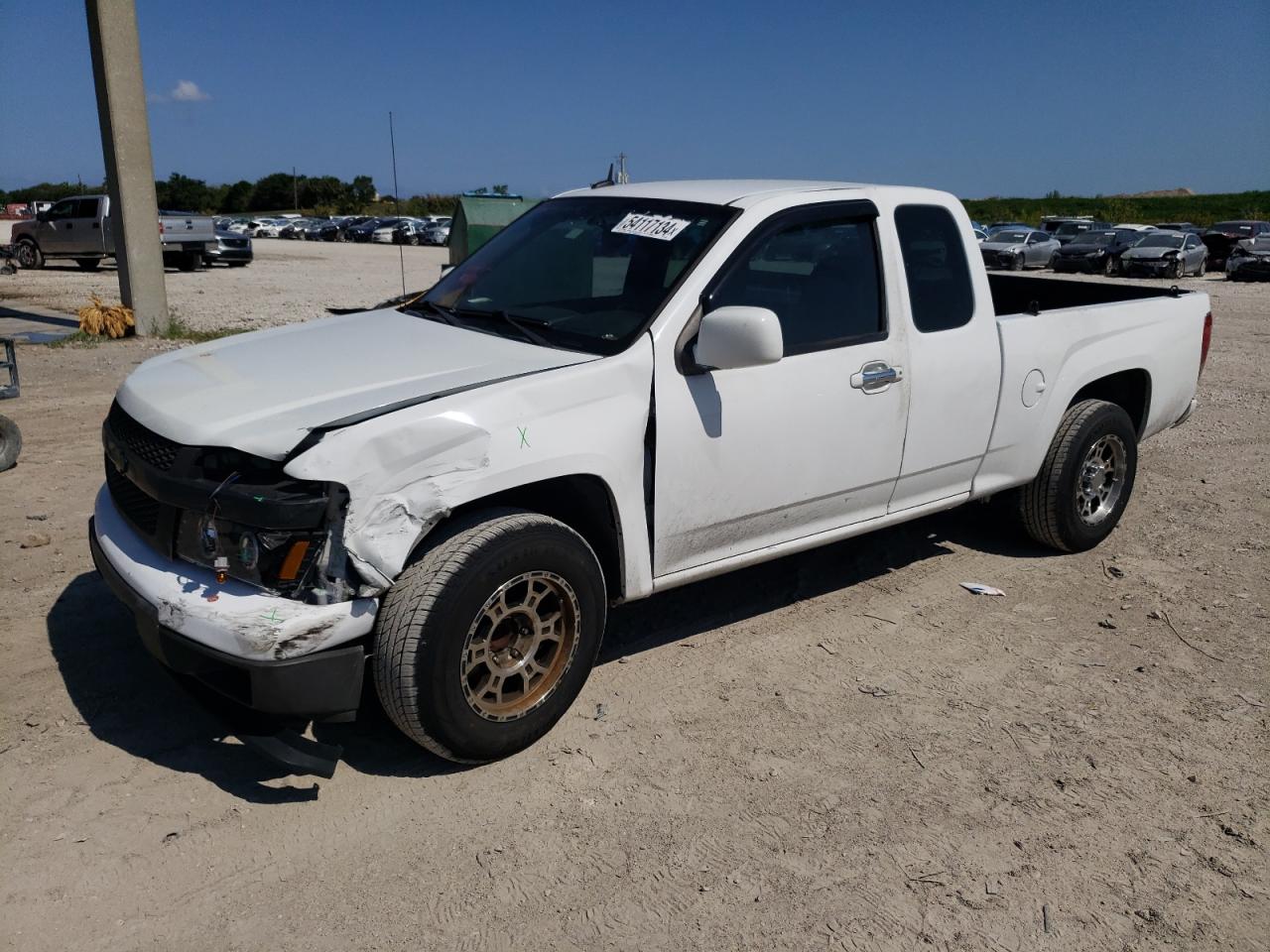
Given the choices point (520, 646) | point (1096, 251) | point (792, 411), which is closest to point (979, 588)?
point (792, 411)

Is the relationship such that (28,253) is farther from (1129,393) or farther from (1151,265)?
(1151,265)

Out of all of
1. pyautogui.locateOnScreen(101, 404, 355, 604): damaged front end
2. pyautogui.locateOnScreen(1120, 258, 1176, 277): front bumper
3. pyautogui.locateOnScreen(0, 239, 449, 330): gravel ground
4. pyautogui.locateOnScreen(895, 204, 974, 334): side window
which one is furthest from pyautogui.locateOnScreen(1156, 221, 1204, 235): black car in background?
pyautogui.locateOnScreen(101, 404, 355, 604): damaged front end

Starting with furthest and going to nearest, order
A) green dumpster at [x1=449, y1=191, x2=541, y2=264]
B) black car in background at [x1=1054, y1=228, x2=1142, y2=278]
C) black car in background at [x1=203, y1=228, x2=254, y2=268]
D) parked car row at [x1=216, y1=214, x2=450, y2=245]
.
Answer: parked car row at [x1=216, y1=214, x2=450, y2=245]
black car in background at [x1=1054, y1=228, x2=1142, y2=278]
black car in background at [x1=203, y1=228, x2=254, y2=268]
green dumpster at [x1=449, y1=191, x2=541, y2=264]

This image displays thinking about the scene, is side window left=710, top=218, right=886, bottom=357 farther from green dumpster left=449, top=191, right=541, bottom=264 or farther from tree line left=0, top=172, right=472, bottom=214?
tree line left=0, top=172, right=472, bottom=214

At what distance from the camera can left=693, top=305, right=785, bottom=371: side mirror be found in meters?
3.52

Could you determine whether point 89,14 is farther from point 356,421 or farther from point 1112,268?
point 1112,268

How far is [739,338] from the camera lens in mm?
3525

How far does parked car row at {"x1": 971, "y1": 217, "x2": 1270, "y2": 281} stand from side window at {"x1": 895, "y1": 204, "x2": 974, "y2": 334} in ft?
81.3

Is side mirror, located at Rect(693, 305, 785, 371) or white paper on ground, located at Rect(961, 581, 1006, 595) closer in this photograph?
side mirror, located at Rect(693, 305, 785, 371)

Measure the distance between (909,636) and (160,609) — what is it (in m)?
3.05

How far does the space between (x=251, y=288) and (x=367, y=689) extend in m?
19.3

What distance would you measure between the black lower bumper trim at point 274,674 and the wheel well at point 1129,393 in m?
4.23

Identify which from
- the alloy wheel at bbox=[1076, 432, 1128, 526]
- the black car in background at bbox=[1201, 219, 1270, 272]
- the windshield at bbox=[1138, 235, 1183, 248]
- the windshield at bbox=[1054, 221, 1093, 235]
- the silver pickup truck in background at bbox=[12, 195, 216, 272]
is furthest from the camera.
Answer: the windshield at bbox=[1054, 221, 1093, 235]

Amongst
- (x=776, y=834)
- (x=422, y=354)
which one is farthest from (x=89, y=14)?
(x=776, y=834)
